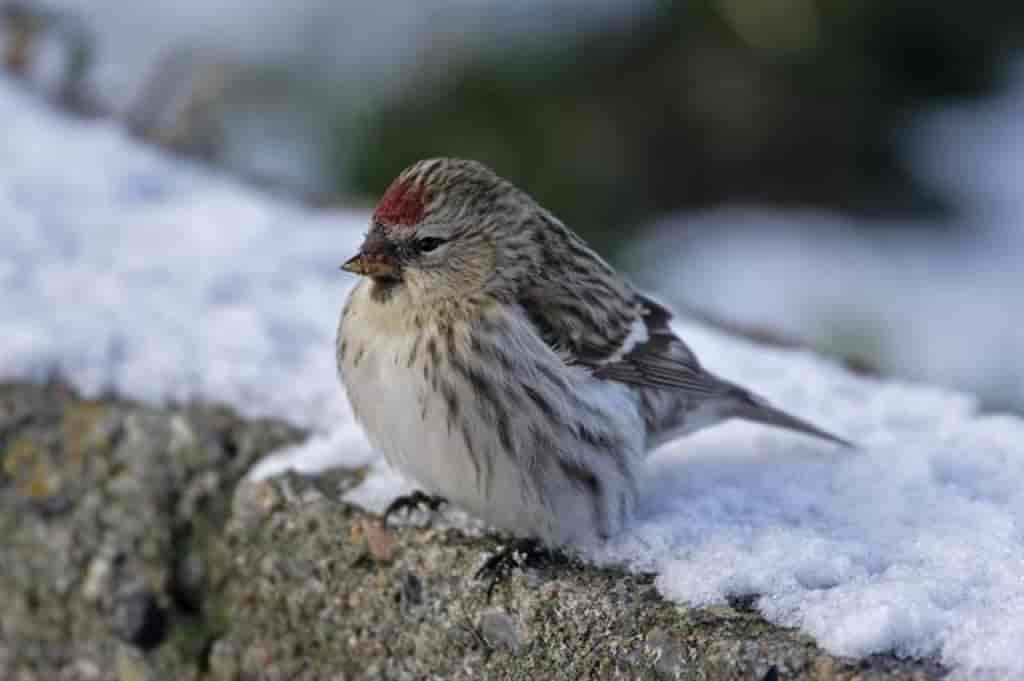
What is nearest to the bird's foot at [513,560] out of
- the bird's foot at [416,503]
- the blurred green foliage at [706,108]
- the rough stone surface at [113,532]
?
the bird's foot at [416,503]

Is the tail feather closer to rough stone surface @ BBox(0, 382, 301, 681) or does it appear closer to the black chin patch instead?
the black chin patch

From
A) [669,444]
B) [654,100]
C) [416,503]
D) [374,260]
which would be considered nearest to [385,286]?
[374,260]

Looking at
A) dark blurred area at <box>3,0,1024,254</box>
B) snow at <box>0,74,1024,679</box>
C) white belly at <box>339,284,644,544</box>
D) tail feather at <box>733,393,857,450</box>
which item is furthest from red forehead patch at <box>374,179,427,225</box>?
dark blurred area at <box>3,0,1024,254</box>

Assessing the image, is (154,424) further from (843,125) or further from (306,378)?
(843,125)

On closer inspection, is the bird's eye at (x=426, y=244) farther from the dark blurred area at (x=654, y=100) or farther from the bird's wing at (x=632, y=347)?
the dark blurred area at (x=654, y=100)

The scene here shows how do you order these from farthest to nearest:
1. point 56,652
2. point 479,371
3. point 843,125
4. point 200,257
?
point 843,125 → point 200,257 → point 56,652 → point 479,371

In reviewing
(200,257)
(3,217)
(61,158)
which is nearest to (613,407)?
(200,257)

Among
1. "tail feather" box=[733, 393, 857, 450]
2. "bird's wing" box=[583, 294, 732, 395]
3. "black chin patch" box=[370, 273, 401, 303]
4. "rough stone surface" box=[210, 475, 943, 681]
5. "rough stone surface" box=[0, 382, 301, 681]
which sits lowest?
"rough stone surface" box=[0, 382, 301, 681]

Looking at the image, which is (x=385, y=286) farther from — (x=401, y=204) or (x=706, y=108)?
(x=706, y=108)
